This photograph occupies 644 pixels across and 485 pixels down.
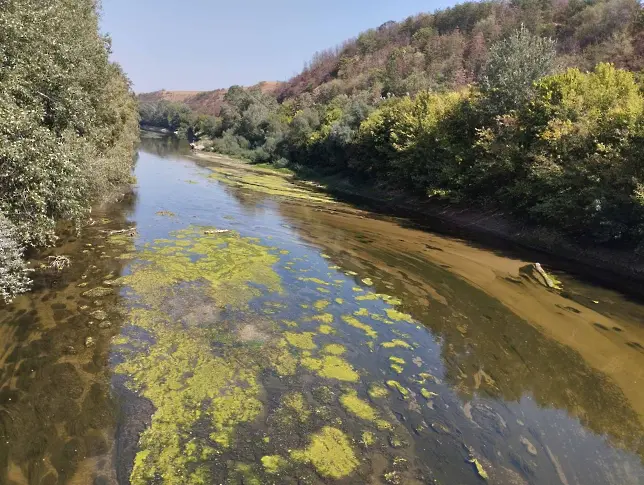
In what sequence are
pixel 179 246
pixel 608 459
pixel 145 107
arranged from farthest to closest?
pixel 145 107 → pixel 179 246 → pixel 608 459

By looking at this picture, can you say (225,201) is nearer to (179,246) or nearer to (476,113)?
(179,246)

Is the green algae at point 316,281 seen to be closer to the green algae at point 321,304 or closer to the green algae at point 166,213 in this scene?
the green algae at point 321,304

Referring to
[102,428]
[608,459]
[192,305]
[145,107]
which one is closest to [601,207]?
[608,459]

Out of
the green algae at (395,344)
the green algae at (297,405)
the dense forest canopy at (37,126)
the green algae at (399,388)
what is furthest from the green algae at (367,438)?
the dense forest canopy at (37,126)

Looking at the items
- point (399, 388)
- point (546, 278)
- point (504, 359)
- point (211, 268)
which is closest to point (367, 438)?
point (399, 388)

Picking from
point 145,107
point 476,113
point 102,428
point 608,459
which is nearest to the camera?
point 102,428
